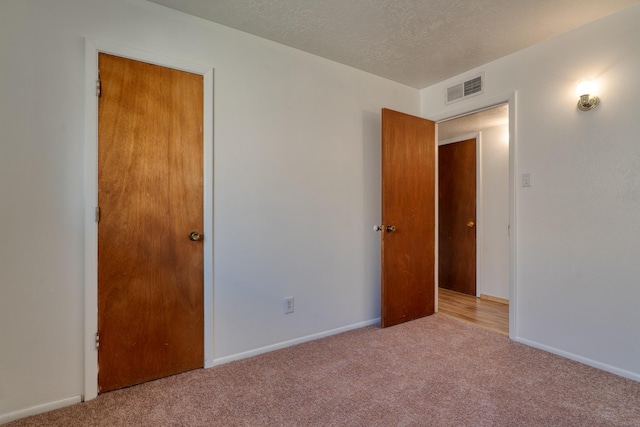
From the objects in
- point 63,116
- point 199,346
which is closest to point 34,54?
point 63,116

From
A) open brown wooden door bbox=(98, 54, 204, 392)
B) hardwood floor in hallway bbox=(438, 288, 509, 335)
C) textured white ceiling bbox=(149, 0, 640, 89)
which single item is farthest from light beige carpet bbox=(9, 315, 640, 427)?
textured white ceiling bbox=(149, 0, 640, 89)

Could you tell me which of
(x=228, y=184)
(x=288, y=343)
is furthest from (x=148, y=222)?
(x=288, y=343)

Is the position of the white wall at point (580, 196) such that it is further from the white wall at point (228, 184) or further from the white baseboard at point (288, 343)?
the white baseboard at point (288, 343)

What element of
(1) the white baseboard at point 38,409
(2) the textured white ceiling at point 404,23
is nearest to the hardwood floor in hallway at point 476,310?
(2) the textured white ceiling at point 404,23

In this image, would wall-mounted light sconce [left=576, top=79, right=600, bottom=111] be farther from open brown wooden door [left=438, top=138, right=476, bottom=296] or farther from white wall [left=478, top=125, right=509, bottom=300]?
open brown wooden door [left=438, top=138, right=476, bottom=296]

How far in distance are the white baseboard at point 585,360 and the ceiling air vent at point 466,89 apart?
222cm

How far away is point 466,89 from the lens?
3.04 m

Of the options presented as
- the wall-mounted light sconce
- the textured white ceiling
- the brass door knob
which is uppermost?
the textured white ceiling

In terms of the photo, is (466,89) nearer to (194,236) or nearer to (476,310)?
(476,310)

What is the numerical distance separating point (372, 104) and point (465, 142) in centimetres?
202

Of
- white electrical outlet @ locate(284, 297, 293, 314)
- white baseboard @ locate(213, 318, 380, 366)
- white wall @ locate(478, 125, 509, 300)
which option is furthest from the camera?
white wall @ locate(478, 125, 509, 300)

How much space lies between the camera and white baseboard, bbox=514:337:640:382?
2056mm

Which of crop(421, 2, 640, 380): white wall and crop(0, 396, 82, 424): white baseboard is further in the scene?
crop(421, 2, 640, 380): white wall

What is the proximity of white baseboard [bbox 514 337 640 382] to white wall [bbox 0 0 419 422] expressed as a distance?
1303 millimetres
